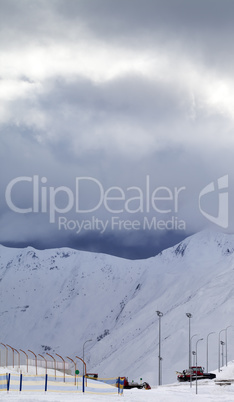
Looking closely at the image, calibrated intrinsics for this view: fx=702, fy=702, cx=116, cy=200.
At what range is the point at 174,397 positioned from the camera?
58.0 metres

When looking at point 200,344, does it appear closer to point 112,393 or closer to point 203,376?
point 203,376

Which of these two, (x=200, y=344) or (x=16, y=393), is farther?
(x=200, y=344)

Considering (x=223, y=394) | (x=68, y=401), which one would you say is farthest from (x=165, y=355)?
(x=68, y=401)

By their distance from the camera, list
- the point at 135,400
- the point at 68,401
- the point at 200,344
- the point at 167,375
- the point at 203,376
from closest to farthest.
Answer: the point at 68,401 → the point at 135,400 → the point at 203,376 → the point at 167,375 → the point at 200,344

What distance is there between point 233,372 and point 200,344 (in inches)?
3695

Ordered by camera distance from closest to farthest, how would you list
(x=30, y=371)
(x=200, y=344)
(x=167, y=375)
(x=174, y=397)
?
(x=174, y=397) < (x=30, y=371) < (x=167, y=375) < (x=200, y=344)

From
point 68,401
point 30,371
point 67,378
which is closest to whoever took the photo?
point 68,401

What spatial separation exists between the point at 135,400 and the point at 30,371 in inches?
1854

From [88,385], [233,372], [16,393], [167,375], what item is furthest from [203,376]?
[167,375]

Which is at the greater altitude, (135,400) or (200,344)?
(200,344)

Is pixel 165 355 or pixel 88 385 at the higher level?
pixel 165 355

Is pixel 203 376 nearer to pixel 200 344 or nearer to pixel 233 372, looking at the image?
pixel 233 372

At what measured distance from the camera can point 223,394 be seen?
6272 cm

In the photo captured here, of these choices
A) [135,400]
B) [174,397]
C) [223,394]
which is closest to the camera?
[135,400]
